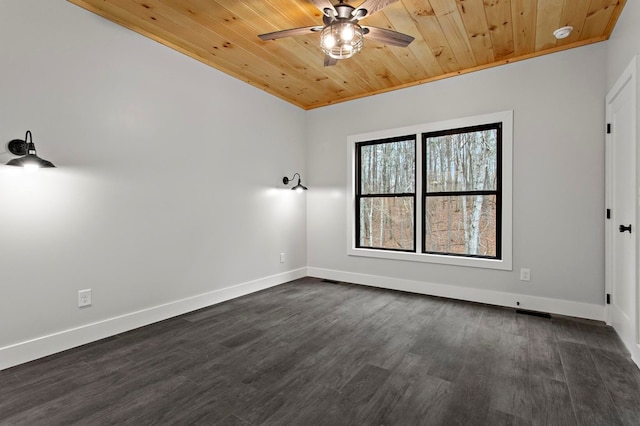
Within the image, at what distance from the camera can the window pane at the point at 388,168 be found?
4.32 meters

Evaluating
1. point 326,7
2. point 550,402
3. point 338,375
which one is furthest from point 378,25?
point 550,402

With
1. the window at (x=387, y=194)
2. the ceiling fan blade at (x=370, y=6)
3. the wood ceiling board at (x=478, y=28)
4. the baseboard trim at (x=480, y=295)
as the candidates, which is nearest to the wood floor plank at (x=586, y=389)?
the baseboard trim at (x=480, y=295)

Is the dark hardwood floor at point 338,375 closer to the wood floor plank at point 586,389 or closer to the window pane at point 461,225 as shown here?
the wood floor plank at point 586,389

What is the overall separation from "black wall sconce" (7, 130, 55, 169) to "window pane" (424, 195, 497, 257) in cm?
395

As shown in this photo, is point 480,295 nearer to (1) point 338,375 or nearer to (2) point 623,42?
(1) point 338,375

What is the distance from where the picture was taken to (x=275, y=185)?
4.56 metres

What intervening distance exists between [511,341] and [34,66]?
4.43 metres

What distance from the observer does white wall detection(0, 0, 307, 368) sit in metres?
2.29

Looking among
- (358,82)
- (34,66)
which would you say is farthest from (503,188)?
(34,66)

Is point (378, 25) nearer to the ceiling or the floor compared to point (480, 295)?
nearer to the ceiling

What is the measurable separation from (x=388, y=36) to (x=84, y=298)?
3.33 m

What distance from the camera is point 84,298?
2.61m

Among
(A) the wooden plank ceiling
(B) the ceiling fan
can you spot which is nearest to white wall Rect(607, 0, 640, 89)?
(A) the wooden plank ceiling

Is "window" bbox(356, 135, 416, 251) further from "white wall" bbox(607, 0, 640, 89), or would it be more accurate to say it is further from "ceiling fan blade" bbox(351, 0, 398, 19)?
"ceiling fan blade" bbox(351, 0, 398, 19)
